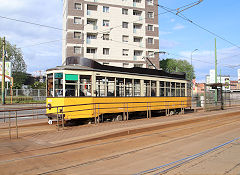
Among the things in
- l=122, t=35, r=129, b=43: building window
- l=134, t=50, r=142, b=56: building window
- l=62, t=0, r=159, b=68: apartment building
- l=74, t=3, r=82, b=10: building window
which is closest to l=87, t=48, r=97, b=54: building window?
l=62, t=0, r=159, b=68: apartment building

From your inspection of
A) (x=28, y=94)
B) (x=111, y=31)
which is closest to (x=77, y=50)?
A: (x=111, y=31)

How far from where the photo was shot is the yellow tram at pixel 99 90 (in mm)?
11945

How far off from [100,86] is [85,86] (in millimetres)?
973

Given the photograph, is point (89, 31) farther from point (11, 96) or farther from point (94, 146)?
point (94, 146)

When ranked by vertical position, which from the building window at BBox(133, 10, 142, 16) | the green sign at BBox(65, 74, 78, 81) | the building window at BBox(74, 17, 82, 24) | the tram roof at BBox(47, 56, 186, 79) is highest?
the building window at BBox(133, 10, 142, 16)

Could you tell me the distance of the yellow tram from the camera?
11.9 meters

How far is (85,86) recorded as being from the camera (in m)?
12.5

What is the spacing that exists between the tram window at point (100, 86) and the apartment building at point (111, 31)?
81.5 ft

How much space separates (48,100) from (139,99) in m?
5.87

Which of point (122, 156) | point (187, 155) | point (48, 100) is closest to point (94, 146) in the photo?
point (122, 156)

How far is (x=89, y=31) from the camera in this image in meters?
40.3

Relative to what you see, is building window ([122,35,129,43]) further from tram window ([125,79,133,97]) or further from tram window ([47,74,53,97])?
tram window ([47,74,53,97])

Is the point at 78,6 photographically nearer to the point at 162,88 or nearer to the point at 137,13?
the point at 137,13

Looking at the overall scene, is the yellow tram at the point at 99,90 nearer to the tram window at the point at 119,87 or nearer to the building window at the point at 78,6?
the tram window at the point at 119,87
